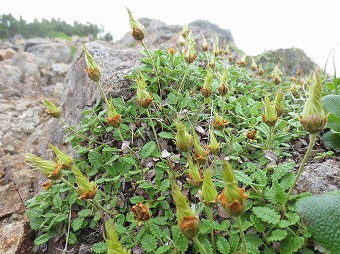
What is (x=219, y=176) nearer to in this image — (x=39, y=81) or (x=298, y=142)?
Answer: (x=298, y=142)

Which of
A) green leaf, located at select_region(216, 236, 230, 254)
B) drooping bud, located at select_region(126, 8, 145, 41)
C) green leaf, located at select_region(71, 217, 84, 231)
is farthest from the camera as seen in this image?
drooping bud, located at select_region(126, 8, 145, 41)

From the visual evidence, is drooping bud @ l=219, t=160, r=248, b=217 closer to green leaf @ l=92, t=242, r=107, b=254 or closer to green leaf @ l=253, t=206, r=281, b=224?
green leaf @ l=253, t=206, r=281, b=224

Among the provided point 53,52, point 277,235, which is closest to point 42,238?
point 277,235

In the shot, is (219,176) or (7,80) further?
(7,80)

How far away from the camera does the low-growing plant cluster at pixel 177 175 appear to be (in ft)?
3.97

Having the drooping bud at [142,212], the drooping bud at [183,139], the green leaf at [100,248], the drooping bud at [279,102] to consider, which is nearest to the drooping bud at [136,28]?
the drooping bud at [183,139]

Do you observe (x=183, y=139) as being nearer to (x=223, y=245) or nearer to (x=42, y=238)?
(x=223, y=245)

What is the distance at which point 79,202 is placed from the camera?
72.7 inches

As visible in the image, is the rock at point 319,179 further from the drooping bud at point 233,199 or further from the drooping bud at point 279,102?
the drooping bud at point 233,199

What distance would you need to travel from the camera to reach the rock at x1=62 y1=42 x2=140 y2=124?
2525 mm

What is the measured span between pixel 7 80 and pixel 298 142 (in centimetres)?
506

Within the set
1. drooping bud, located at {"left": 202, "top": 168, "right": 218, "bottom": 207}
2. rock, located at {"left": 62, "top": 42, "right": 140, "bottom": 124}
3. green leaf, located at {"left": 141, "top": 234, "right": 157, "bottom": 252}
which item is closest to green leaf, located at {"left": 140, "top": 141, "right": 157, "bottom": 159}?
green leaf, located at {"left": 141, "top": 234, "right": 157, "bottom": 252}

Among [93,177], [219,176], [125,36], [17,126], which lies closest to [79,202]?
[93,177]

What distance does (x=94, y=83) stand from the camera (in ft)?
9.27
